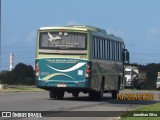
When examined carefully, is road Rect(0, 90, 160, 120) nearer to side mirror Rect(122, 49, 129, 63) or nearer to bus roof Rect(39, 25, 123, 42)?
bus roof Rect(39, 25, 123, 42)

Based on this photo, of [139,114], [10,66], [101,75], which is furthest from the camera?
[10,66]

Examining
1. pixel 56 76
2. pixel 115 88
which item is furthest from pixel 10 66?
pixel 56 76

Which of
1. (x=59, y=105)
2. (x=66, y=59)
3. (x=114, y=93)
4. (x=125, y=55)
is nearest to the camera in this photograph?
(x=59, y=105)

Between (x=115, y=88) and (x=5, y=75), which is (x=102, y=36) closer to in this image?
(x=115, y=88)

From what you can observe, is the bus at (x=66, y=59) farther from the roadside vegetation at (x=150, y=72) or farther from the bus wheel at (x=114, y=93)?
the roadside vegetation at (x=150, y=72)

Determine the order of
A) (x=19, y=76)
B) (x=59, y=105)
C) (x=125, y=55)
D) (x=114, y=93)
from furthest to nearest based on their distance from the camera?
(x=19, y=76)
(x=114, y=93)
(x=125, y=55)
(x=59, y=105)

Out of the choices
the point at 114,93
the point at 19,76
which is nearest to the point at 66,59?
the point at 114,93

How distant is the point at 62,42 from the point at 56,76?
1747 mm

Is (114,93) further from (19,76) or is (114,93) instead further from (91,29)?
(19,76)

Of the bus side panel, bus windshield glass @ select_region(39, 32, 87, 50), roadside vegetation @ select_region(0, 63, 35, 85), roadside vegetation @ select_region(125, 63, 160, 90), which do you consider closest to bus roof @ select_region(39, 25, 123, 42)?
bus windshield glass @ select_region(39, 32, 87, 50)

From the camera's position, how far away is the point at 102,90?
32.5 m

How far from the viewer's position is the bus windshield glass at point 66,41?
29.8 metres

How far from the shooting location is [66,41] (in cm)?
2992

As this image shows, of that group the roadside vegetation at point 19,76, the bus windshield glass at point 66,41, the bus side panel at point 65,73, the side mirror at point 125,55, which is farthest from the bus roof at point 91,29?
the roadside vegetation at point 19,76
